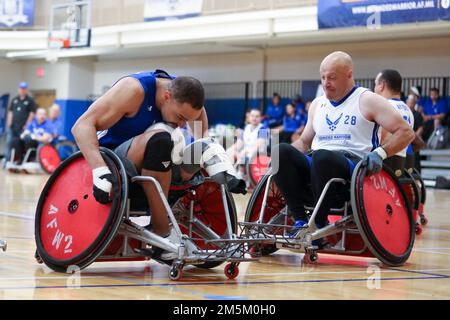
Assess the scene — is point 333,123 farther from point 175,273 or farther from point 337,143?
point 175,273

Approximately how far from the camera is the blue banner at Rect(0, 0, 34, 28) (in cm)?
2328

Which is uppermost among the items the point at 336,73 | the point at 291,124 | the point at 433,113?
the point at 433,113

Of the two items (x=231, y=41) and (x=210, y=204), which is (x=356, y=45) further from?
(x=210, y=204)

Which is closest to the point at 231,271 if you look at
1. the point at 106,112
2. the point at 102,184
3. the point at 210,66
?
the point at 102,184

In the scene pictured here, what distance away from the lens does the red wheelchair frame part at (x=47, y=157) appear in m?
17.5

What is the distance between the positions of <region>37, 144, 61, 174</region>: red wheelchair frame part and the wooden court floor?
11.6 meters

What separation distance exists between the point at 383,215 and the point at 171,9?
14497 millimetres

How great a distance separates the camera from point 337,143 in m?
5.52

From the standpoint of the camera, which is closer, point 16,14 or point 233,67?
point 233,67

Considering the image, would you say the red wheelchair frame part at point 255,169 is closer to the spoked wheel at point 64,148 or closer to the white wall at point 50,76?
the spoked wheel at point 64,148

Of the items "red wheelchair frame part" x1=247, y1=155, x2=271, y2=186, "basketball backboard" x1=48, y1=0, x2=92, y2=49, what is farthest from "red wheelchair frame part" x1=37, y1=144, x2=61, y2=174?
"red wheelchair frame part" x1=247, y1=155, x2=271, y2=186

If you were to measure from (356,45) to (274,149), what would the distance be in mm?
13558

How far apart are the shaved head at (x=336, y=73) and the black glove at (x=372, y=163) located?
0.56 metres

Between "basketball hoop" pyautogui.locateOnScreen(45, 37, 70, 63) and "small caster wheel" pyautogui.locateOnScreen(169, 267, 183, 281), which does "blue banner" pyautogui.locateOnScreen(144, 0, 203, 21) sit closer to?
"basketball hoop" pyautogui.locateOnScreen(45, 37, 70, 63)
